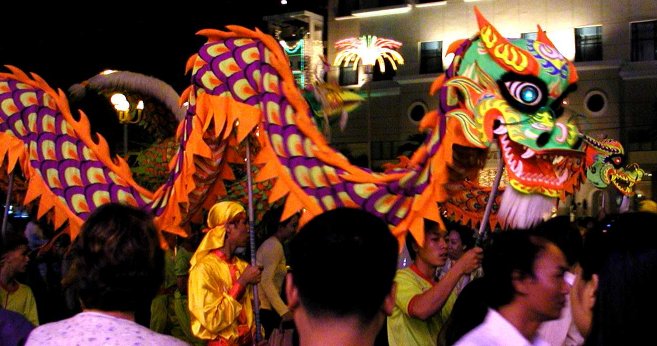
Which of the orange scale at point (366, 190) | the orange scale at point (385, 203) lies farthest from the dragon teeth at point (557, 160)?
the orange scale at point (366, 190)

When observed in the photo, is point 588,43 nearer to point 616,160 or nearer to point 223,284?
point 616,160

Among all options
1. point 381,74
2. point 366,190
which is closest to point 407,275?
point 366,190

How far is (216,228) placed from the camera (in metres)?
4.93

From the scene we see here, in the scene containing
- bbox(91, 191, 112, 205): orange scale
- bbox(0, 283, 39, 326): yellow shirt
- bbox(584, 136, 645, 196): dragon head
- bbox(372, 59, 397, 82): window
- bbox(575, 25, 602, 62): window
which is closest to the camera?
bbox(0, 283, 39, 326): yellow shirt

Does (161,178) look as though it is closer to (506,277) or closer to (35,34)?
(506,277)

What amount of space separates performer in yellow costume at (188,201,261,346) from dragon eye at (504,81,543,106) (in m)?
1.59

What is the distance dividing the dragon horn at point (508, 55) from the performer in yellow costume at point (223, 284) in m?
1.64

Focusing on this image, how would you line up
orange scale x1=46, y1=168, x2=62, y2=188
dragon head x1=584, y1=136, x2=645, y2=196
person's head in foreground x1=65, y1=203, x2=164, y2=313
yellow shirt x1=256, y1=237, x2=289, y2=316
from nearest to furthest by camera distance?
person's head in foreground x1=65, y1=203, x2=164, y2=313 → orange scale x1=46, y1=168, x2=62, y2=188 → yellow shirt x1=256, y1=237, x2=289, y2=316 → dragon head x1=584, y1=136, x2=645, y2=196

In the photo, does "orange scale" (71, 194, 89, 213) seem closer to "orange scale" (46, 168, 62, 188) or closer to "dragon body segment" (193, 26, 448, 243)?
"orange scale" (46, 168, 62, 188)

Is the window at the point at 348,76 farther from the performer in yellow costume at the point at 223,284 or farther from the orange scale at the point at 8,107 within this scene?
the performer in yellow costume at the point at 223,284

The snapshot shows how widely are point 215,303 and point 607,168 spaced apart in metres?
6.84

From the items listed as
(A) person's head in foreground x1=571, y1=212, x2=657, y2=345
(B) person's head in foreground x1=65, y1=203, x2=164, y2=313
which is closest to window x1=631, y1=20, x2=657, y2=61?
(A) person's head in foreground x1=571, y1=212, x2=657, y2=345

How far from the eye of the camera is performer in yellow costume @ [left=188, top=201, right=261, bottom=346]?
4.55 m

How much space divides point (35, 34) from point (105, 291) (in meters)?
17.0
